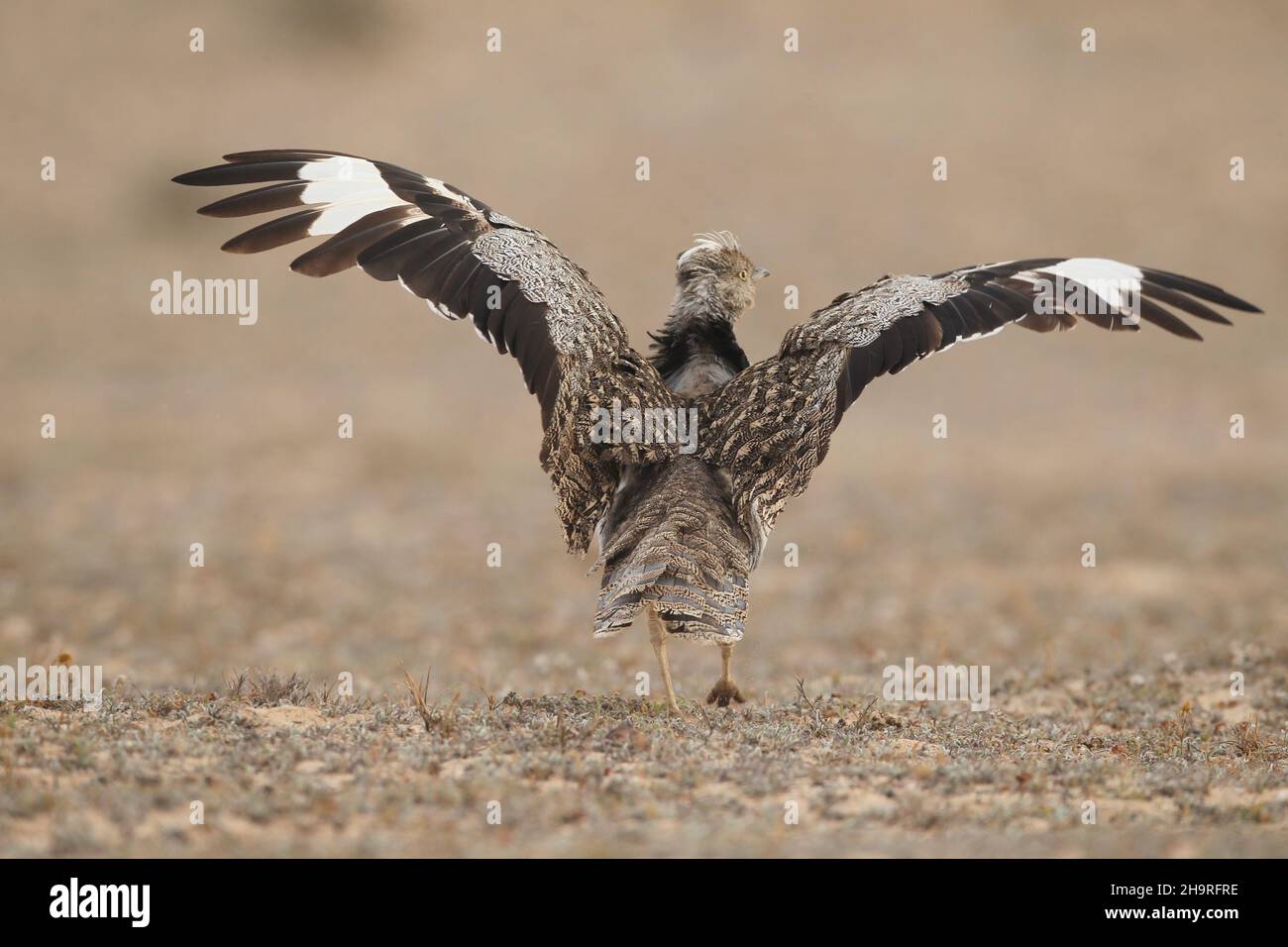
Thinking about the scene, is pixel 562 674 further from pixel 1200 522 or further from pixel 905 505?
pixel 1200 522

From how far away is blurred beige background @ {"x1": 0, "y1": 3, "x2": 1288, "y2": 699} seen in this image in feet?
51.2

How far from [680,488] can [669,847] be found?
3.22m

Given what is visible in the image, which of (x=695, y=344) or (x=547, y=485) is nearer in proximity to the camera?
(x=695, y=344)

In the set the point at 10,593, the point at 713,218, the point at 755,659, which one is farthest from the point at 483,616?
the point at 713,218

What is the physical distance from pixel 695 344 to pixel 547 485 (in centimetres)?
1273

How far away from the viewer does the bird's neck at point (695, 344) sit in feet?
34.6

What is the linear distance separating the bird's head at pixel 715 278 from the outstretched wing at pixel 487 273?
113cm

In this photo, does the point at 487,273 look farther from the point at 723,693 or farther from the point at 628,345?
the point at 723,693

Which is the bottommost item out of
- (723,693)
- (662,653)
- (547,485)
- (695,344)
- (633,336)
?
(723,693)

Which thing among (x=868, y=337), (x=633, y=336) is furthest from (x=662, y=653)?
(x=633, y=336)

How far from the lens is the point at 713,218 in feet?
113

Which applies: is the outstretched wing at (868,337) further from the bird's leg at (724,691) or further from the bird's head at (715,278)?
the bird's head at (715,278)

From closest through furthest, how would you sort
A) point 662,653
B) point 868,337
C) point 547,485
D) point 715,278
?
point 662,653 → point 868,337 → point 715,278 → point 547,485

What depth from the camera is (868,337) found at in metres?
9.48
